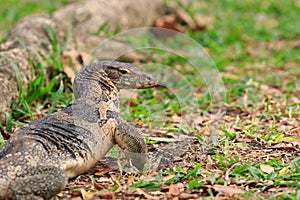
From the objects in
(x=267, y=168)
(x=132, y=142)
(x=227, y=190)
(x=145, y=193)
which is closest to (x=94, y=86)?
(x=132, y=142)

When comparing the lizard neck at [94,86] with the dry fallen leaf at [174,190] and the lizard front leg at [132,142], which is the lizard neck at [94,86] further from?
the dry fallen leaf at [174,190]

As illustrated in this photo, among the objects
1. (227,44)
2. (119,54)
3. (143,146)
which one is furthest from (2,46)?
(227,44)

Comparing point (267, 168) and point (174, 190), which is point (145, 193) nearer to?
point (174, 190)

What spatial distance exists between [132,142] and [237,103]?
101 inches

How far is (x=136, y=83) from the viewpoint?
607 cm

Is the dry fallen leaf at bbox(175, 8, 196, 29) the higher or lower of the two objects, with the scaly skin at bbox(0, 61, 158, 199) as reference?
higher

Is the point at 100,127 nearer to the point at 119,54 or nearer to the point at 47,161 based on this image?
the point at 47,161

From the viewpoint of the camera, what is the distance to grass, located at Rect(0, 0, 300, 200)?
529cm

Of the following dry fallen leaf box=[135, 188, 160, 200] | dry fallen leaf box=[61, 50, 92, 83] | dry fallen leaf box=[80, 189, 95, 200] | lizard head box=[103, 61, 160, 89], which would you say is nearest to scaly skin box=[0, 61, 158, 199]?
lizard head box=[103, 61, 160, 89]

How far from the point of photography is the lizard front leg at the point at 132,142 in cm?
566

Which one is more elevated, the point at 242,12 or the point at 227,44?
the point at 242,12

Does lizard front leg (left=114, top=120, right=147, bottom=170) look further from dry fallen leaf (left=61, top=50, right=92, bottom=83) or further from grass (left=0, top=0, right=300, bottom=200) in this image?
dry fallen leaf (left=61, top=50, right=92, bottom=83)

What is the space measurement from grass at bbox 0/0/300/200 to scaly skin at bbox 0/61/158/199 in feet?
1.34

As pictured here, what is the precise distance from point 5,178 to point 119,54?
468 centimetres
